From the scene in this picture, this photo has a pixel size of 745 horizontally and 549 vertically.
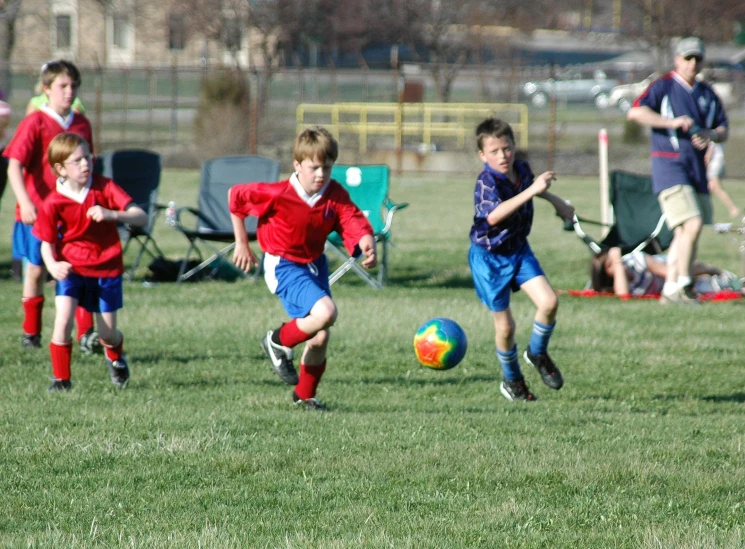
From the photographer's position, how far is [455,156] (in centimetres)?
2775

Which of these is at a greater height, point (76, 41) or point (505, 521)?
point (76, 41)

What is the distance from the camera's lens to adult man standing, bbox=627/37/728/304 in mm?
9562

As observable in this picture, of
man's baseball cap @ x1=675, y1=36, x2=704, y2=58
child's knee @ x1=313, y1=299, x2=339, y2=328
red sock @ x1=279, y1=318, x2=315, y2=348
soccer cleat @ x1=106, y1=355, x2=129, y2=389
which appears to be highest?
man's baseball cap @ x1=675, y1=36, x2=704, y2=58

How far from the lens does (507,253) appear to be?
634 cm

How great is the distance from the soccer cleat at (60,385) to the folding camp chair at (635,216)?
20.7 ft

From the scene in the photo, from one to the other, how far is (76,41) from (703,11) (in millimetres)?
26991

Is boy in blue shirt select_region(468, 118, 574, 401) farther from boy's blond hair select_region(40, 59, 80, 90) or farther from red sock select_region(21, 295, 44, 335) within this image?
red sock select_region(21, 295, 44, 335)

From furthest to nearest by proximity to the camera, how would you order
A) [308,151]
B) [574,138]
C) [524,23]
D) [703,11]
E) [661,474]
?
[524,23], [703,11], [574,138], [308,151], [661,474]

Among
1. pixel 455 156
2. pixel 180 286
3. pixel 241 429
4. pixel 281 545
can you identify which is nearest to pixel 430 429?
pixel 241 429

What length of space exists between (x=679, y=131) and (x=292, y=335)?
4.98 metres

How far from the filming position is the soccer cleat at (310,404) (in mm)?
6094

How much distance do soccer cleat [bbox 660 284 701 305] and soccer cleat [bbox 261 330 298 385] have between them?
4.91 m

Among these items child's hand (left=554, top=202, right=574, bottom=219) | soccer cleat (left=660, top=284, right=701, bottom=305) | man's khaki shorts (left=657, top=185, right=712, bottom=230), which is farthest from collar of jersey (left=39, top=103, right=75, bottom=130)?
soccer cleat (left=660, top=284, right=701, bottom=305)

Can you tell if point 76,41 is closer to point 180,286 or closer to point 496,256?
point 180,286
